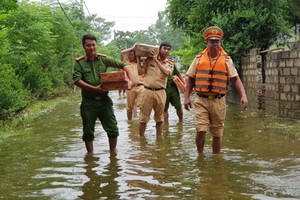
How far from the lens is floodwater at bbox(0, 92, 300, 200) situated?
505 cm

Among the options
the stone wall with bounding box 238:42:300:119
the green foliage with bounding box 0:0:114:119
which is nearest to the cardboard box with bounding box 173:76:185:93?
the stone wall with bounding box 238:42:300:119

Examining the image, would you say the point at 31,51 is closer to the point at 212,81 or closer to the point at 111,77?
the point at 111,77

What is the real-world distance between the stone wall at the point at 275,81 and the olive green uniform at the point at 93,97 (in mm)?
5671

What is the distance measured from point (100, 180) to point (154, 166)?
3.33 ft

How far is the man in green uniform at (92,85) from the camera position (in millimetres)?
6910

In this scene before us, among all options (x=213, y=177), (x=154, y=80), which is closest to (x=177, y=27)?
(x=154, y=80)

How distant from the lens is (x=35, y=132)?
413 inches

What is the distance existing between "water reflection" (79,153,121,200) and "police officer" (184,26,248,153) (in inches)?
57.7

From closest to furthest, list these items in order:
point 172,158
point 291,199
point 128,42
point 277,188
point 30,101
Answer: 1. point 291,199
2. point 277,188
3. point 172,158
4. point 30,101
5. point 128,42

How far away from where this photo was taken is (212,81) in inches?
263

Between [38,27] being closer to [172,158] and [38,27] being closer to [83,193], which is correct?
[172,158]

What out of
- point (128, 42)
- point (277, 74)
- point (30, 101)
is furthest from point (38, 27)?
point (128, 42)

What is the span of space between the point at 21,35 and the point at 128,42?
63.1 metres

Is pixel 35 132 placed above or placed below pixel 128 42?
below
